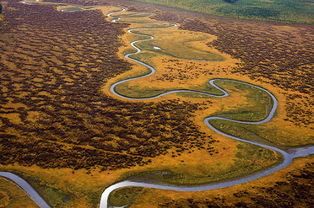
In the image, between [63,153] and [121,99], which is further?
[121,99]

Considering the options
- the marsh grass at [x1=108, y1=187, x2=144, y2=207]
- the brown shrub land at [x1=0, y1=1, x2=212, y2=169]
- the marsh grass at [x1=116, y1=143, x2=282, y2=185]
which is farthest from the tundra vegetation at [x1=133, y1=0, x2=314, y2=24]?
the marsh grass at [x1=108, y1=187, x2=144, y2=207]

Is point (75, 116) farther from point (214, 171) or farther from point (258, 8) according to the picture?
point (258, 8)

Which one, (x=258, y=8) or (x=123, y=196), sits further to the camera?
(x=258, y=8)

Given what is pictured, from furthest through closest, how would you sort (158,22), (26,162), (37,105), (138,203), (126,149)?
(158,22)
(37,105)
(126,149)
(26,162)
(138,203)

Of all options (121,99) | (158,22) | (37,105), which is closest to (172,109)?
(121,99)

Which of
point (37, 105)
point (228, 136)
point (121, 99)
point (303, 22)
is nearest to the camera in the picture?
point (228, 136)

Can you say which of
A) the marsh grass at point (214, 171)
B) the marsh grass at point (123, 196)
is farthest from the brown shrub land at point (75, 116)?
the marsh grass at point (123, 196)

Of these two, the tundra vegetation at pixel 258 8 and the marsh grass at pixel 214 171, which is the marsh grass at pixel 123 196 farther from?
the tundra vegetation at pixel 258 8

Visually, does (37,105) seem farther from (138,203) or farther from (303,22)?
(303,22)

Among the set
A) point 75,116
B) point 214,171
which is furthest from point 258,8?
point 214,171

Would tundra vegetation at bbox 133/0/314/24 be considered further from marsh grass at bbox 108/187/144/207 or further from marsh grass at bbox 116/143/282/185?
marsh grass at bbox 108/187/144/207

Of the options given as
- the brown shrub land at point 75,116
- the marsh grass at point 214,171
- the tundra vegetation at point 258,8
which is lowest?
the marsh grass at point 214,171
